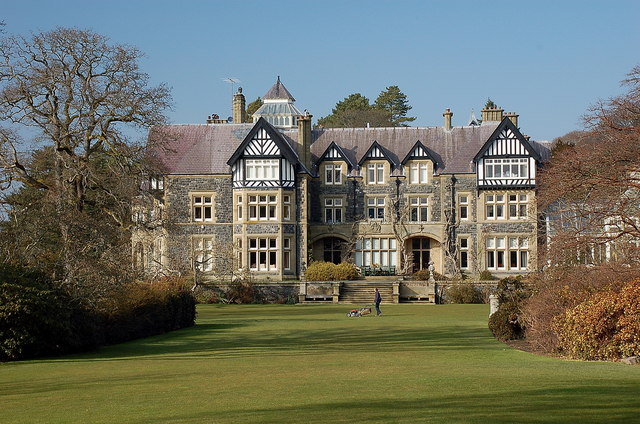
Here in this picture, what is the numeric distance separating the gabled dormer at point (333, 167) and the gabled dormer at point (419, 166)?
10.9 feet

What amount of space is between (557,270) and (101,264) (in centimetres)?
1189

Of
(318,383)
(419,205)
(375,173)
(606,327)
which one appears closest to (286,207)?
(375,173)

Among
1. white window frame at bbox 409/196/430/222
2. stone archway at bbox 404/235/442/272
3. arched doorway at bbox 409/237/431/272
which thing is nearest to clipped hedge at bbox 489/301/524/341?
white window frame at bbox 409/196/430/222

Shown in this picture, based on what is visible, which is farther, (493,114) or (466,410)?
(493,114)

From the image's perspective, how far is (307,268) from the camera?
5206cm

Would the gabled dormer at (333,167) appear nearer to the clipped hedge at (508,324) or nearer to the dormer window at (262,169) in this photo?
the dormer window at (262,169)

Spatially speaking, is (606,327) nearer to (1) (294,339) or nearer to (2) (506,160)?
(1) (294,339)

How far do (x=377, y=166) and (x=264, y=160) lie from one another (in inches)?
279

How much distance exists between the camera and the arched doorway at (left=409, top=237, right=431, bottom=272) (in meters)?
55.5

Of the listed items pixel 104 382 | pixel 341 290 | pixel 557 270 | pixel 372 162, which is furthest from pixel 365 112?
pixel 104 382

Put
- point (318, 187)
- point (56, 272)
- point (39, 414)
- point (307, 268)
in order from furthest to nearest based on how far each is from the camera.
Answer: point (318, 187) < point (307, 268) < point (56, 272) < point (39, 414)

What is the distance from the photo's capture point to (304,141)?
54594mm

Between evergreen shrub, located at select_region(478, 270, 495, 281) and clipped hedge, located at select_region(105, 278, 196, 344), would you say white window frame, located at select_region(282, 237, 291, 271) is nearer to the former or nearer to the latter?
evergreen shrub, located at select_region(478, 270, 495, 281)

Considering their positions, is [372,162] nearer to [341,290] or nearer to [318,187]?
[318,187]
